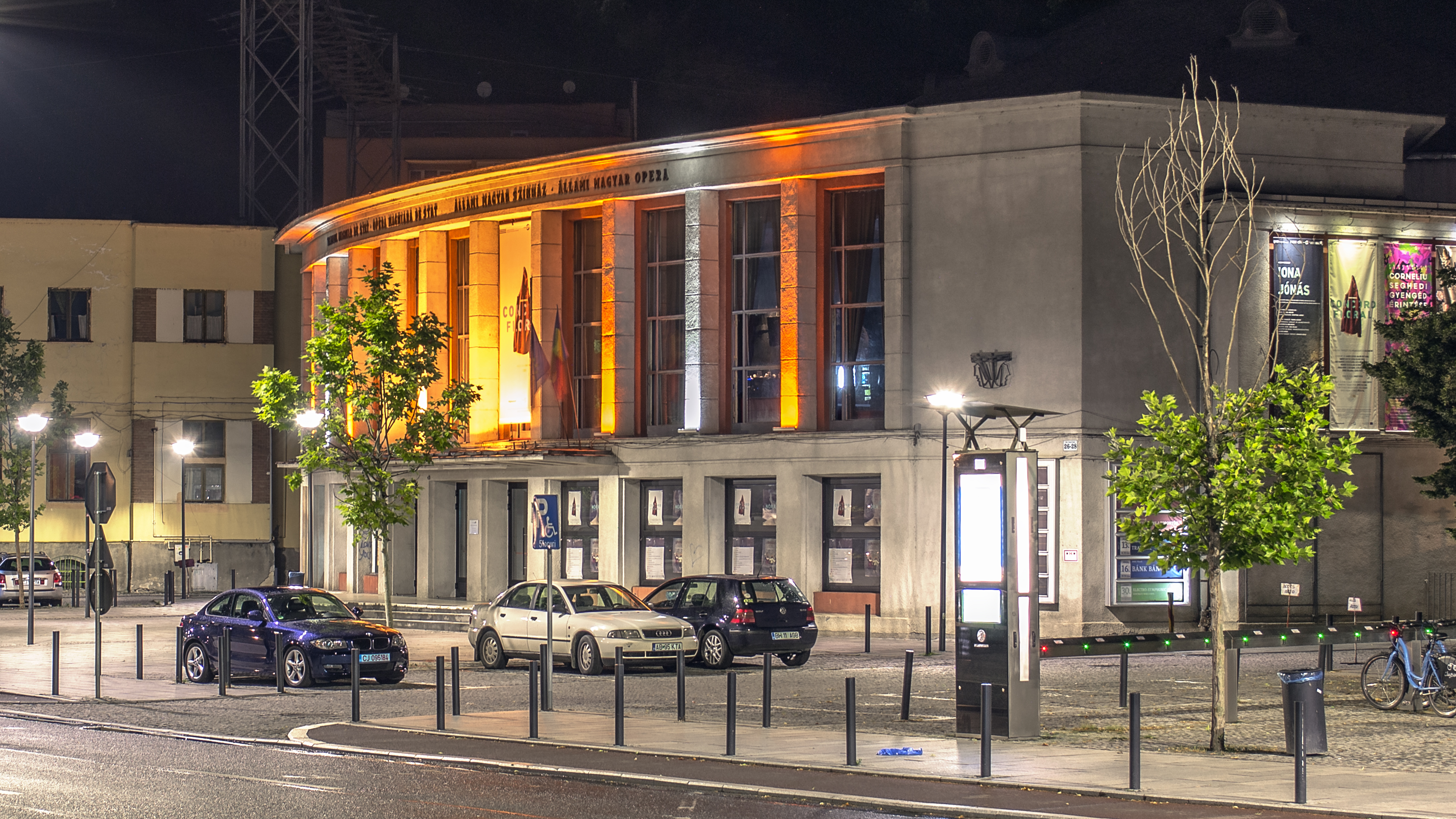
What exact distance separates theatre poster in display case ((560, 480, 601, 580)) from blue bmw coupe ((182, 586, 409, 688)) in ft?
53.1

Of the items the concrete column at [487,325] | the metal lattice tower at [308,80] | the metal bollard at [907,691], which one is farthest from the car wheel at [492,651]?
the metal lattice tower at [308,80]

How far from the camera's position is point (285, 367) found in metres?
59.1

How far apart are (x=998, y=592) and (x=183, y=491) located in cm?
4246

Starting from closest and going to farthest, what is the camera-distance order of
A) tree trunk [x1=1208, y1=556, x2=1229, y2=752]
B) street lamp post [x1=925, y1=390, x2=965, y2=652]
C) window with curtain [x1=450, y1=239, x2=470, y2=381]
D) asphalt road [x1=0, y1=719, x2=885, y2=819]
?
asphalt road [x1=0, y1=719, x2=885, y2=819], tree trunk [x1=1208, y1=556, x2=1229, y2=752], street lamp post [x1=925, y1=390, x2=965, y2=652], window with curtain [x1=450, y1=239, x2=470, y2=381]

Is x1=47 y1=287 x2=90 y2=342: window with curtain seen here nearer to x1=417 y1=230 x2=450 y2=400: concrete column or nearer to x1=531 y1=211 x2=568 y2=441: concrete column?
x1=417 y1=230 x2=450 y2=400: concrete column

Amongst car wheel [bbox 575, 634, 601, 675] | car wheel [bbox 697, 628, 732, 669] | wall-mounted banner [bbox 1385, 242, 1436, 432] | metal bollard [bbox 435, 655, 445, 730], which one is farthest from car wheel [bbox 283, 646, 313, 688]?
wall-mounted banner [bbox 1385, 242, 1436, 432]

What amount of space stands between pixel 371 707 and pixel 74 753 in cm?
498

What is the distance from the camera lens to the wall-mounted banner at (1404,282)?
34.8 meters

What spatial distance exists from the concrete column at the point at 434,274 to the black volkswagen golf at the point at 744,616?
18.9m

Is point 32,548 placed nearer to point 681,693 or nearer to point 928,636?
point 928,636

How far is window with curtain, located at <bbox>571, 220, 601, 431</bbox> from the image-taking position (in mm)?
41438

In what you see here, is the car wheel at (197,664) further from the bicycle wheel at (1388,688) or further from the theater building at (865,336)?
the bicycle wheel at (1388,688)

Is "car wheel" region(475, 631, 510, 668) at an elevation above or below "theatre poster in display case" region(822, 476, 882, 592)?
below

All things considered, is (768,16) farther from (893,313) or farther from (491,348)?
(893,313)
